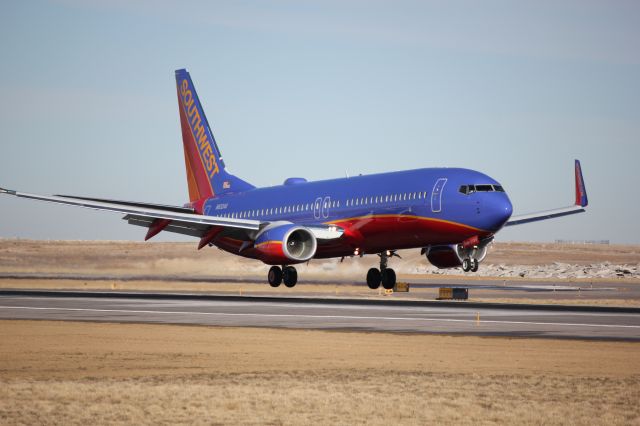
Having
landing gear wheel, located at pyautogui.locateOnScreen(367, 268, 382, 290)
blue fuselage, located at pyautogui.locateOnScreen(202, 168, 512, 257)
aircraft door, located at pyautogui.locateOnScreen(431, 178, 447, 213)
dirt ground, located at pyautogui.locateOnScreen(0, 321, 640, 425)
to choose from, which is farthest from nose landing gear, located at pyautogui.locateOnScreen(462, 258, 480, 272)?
dirt ground, located at pyautogui.locateOnScreen(0, 321, 640, 425)

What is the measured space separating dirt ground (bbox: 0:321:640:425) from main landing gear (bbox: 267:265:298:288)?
2500cm

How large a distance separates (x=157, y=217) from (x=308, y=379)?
36.4 m

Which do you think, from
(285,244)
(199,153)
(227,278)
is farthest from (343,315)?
(227,278)

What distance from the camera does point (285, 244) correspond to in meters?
54.3

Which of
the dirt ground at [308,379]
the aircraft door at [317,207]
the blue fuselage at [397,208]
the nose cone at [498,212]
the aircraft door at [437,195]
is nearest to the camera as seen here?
the dirt ground at [308,379]

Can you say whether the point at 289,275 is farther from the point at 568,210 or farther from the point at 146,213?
the point at 568,210

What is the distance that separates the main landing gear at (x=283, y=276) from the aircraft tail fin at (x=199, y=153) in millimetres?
10775

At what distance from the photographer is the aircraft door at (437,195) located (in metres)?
49.6

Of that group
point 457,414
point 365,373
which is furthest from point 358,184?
point 457,414

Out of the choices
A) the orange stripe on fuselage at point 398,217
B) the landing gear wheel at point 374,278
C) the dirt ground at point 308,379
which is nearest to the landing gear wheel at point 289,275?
the orange stripe on fuselage at point 398,217

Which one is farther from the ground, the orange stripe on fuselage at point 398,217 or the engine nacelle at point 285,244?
the orange stripe on fuselage at point 398,217

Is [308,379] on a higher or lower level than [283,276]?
lower

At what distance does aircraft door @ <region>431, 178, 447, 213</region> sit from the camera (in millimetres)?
49625

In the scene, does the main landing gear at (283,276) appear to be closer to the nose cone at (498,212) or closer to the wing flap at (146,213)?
the wing flap at (146,213)
